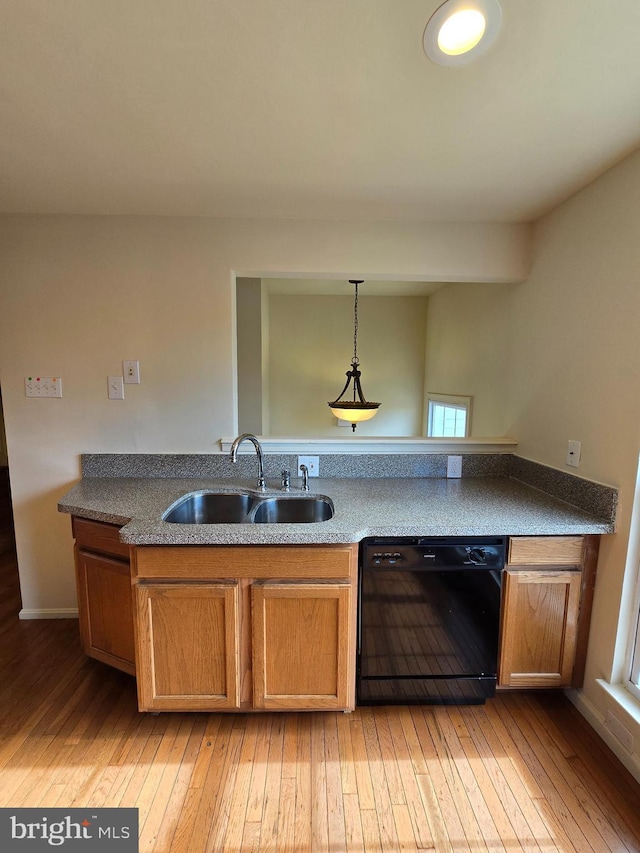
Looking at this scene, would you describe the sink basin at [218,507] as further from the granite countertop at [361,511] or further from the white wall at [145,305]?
the white wall at [145,305]

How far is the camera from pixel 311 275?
82.4 inches

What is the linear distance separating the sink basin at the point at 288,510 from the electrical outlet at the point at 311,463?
27 cm

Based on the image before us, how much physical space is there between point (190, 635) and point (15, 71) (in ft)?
6.17

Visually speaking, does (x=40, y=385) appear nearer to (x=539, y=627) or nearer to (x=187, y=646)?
(x=187, y=646)

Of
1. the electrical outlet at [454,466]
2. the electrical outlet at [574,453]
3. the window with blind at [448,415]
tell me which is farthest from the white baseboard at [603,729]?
the window with blind at [448,415]

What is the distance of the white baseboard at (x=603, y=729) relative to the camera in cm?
136

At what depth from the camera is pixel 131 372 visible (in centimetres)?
206

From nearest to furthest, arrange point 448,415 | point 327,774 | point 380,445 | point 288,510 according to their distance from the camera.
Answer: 1. point 327,774
2. point 288,510
3. point 380,445
4. point 448,415

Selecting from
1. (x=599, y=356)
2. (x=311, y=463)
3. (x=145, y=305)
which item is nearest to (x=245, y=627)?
(x=311, y=463)

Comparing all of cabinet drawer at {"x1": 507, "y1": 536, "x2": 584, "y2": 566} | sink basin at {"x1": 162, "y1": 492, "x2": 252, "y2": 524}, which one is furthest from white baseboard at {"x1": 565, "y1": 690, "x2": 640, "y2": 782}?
sink basin at {"x1": 162, "y1": 492, "x2": 252, "y2": 524}

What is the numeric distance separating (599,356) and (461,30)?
1243 millimetres

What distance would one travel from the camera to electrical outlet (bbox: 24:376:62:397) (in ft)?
6.68

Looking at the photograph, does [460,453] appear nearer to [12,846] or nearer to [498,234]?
[498,234]

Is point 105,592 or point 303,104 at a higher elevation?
point 303,104
